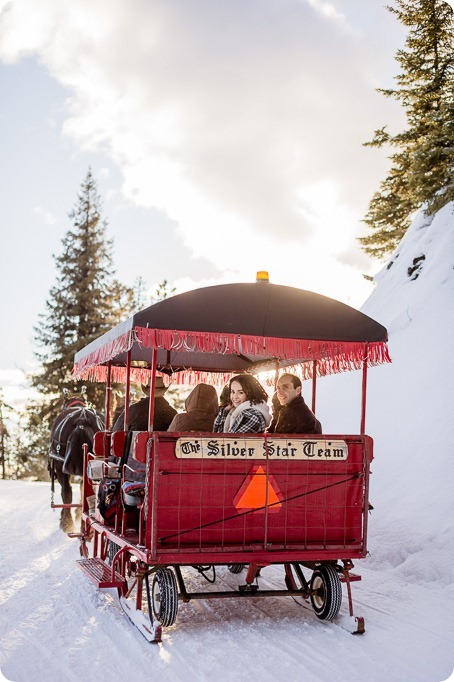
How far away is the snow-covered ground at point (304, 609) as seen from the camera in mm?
4715

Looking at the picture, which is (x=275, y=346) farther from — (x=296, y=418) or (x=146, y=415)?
(x=146, y=415)

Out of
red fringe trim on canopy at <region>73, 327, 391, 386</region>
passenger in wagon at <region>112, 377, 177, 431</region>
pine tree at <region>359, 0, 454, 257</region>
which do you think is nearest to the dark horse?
red fringe trim on canopy at <region>73, 327, 391, 386</region>

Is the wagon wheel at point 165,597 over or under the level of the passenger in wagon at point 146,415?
under

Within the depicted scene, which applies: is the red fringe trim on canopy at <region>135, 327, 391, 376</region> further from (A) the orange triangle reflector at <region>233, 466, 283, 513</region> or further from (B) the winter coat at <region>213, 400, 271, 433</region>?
(A) the orange triangle reflector at <region>233, 466, 283, 513</region>

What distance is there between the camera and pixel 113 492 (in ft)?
22.9

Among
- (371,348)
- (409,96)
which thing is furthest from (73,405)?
(409,96)

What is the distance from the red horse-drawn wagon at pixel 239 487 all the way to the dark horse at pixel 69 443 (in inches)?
202

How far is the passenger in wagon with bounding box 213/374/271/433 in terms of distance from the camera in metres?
6.33

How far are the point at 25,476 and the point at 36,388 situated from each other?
9450 millimetres

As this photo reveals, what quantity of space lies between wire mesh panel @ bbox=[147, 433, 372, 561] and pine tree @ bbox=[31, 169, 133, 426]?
22.2 meters

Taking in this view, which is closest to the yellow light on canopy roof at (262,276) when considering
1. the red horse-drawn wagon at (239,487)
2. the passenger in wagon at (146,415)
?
the red horse-drawn wagon at (239,487)

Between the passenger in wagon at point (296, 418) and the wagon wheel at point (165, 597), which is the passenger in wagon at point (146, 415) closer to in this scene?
the passenger in wagon at point (296, 418)

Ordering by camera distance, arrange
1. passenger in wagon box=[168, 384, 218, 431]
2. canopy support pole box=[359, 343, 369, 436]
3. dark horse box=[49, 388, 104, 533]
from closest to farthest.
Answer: canopy support pole box=[359, 343, 369, 436] < passenger in wagon box=[168, 384, 218, 431] < dark horse box=[49, 388, 104, 533]

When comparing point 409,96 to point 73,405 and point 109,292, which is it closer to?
point 109,292
